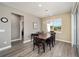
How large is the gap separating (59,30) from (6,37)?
4.49 m

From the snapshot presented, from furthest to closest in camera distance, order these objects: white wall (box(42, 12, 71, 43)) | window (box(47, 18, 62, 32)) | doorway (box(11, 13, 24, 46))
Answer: window (box(47, 18, 62, 32))
doorway (box(11, 13, 24, 46))
white wall (box(42, 12, 71, 43))

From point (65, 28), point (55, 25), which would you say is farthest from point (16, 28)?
point (65, 28)

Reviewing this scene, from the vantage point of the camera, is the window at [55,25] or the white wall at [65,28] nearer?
the white wall at [65,28]

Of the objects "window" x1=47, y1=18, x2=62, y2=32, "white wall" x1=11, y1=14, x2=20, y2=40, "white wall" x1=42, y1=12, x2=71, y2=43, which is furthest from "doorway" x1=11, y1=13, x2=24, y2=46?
"white wall" x1=42, y1=12, x2=71, y2=43

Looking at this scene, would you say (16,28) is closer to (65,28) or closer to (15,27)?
(15,27)

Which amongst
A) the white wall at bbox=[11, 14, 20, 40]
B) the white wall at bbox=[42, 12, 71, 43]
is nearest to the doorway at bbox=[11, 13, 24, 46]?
the white wall at bbox=[11, 14, 20, 40]

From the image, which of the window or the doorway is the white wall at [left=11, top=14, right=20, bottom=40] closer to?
the doorway

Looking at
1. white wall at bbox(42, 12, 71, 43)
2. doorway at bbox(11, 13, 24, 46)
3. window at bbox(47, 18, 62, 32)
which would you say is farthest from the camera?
window at bbox(47, 18, 62, 32)

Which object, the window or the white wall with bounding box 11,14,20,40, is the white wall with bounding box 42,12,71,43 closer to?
the window

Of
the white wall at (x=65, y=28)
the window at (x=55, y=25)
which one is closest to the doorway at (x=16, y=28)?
the window at (x=55, y=25)

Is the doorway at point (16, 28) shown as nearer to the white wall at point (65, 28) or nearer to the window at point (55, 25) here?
the window at point (55, 25)

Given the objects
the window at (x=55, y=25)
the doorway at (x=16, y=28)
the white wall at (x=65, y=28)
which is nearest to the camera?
the white wall at (x=65, y=28)

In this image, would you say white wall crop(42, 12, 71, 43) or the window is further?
the window

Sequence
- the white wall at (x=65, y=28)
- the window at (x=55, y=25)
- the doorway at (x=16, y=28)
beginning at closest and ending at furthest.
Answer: the white wall at (x=65, y=28) → the doorway at (x=16, y=28) → the window at (x=55, y=25)
